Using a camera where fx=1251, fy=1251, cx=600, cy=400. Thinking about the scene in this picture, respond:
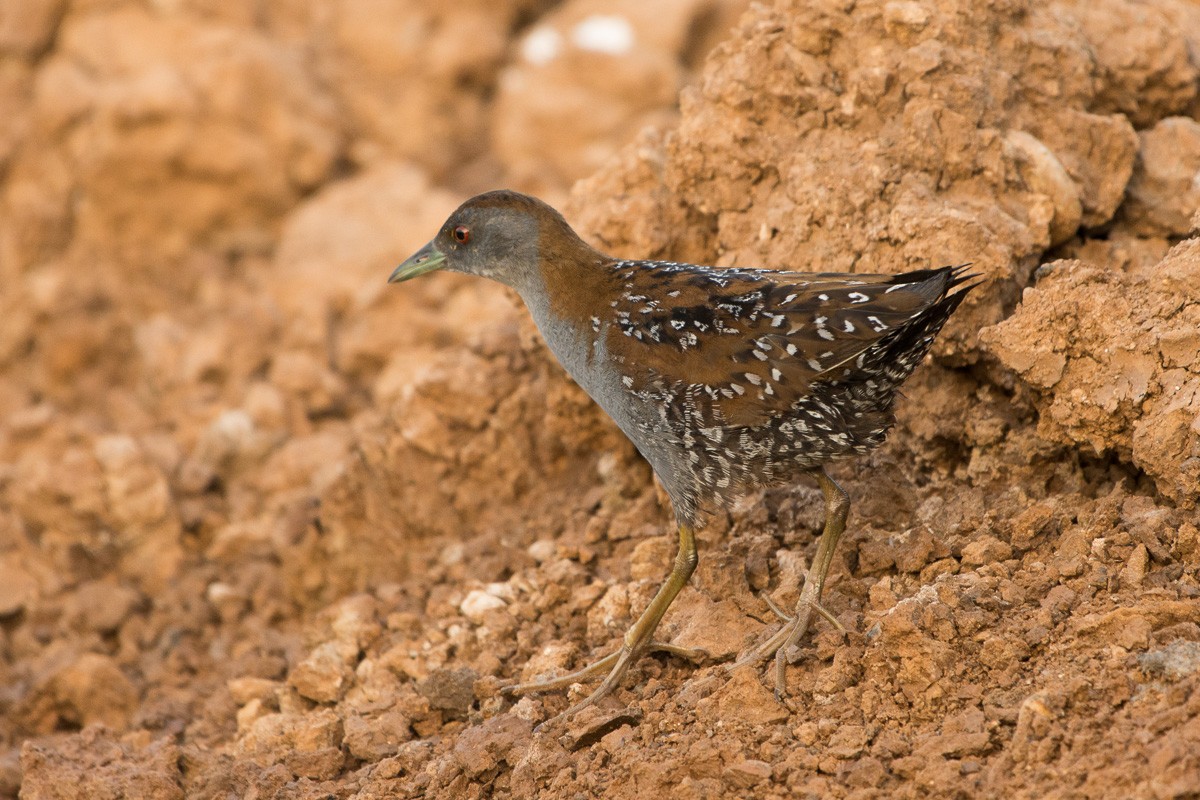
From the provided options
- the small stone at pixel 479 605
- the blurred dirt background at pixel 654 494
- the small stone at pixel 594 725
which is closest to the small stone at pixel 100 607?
the blurred dirt background at pixel 654 494

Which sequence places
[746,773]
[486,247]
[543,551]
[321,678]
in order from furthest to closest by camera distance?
[543,551] < [486,247] < [321,678] < [746,773]

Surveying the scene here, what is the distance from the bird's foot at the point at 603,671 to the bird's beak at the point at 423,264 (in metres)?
2.12

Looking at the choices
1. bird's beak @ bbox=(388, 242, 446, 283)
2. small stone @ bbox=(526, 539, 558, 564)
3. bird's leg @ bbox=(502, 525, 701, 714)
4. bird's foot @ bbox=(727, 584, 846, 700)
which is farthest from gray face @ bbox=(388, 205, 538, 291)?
bird's foot @ bbox=(727, 584, 846, 700)

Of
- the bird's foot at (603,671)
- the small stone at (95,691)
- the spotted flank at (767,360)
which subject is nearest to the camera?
the spotted flank at (767,360)

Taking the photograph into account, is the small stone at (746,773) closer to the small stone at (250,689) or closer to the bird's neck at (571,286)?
the bird's neck at (571,286)

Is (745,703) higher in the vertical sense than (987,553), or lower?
lower

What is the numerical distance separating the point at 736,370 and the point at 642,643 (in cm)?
124

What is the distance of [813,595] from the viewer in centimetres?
511

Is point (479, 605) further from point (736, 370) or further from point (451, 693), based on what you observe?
point (736, 370)

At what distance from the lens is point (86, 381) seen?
9.80 m

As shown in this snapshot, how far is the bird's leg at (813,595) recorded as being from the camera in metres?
4.89

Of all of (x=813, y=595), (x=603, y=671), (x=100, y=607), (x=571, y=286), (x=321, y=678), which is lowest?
(x=813, y=595)


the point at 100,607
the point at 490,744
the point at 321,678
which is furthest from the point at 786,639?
the point at 100,607

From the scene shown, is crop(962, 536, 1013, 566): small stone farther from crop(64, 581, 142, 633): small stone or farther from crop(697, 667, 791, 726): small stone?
crop(64, 581, 142, 633): small stone
